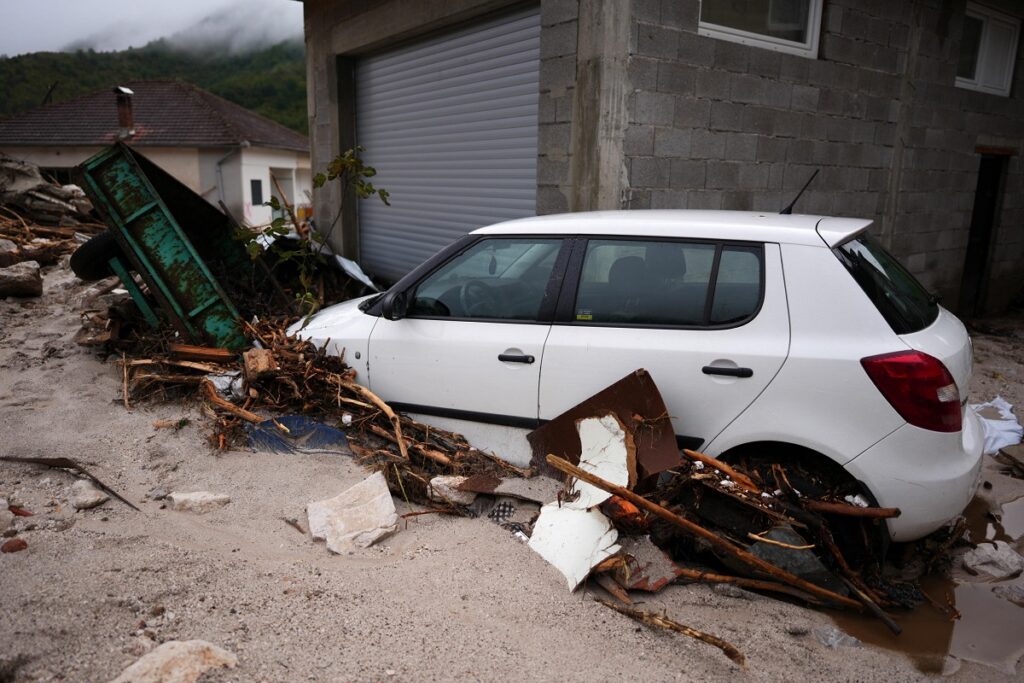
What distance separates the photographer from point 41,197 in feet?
39.3

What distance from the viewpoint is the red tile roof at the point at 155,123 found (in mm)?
32188

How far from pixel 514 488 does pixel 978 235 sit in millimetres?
9299

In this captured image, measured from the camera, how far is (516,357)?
12.1 ft

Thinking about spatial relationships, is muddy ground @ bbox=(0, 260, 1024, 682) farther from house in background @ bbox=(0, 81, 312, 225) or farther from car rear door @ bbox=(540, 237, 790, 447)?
house in background @ bbox=(0, 81, 312, 225)

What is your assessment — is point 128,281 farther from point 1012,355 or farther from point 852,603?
point 1012,355

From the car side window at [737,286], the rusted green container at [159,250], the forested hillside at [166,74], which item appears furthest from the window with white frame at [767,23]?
the forested hillside at [166,74]

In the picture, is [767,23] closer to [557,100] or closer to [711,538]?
[557,100]

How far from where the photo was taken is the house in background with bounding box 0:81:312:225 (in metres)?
31.5

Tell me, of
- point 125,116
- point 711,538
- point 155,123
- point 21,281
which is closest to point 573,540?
point 711,538

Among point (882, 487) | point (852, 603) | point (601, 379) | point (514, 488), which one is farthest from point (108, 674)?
point (882, 487)

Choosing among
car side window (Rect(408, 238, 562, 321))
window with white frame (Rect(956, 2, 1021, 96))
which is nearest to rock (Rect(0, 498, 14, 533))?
car side window (Rect(408, 238, 562, 321))

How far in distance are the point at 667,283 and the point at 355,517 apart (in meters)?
1.87

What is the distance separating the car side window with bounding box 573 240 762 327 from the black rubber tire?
404 centimetres

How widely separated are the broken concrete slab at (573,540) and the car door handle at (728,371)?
2.67ft
